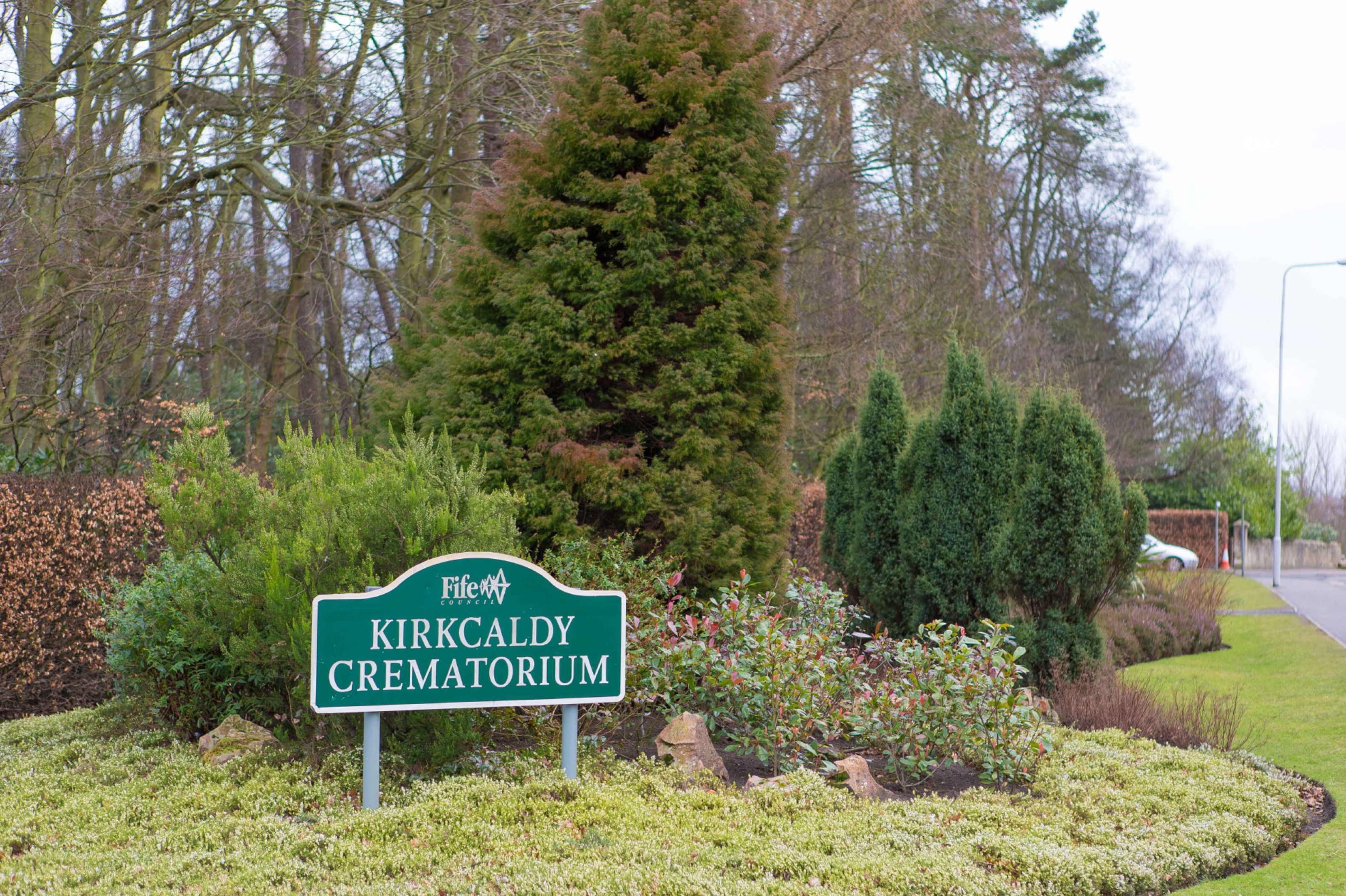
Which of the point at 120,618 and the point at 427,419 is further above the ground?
the point at 427,419

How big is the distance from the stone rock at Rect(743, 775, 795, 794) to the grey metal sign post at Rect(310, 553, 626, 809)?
792 millimetres

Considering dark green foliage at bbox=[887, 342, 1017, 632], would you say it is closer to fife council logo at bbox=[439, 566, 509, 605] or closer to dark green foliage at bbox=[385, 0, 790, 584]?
dark green foliage at bbox=[385, 0, 790, 584]

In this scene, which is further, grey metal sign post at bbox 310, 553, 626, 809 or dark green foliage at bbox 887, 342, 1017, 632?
dark green foliage at bbox 887, 342, 1017, 632

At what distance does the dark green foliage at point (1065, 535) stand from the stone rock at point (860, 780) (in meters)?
3.53

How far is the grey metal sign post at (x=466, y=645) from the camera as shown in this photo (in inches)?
175

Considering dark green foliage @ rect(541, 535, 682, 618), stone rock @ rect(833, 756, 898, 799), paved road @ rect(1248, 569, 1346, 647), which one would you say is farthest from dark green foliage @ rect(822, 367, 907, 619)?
paved road @ rect(1248, 569, 1346, 647)

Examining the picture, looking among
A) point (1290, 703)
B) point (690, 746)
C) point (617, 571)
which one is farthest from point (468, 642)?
point (1290, 703)

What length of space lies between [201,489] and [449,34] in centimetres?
696

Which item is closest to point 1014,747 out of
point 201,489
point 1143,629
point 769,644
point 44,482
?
point 769,644

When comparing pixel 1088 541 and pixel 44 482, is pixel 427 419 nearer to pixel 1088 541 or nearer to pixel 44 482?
pixel 44 482

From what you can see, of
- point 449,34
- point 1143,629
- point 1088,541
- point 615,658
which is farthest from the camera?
point 1143,629

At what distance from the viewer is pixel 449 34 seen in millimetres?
10797

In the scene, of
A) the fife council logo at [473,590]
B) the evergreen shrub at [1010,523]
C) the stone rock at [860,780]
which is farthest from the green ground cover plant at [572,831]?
the evergreen shrub at [1010,523]

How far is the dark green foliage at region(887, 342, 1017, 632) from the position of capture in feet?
28.1
